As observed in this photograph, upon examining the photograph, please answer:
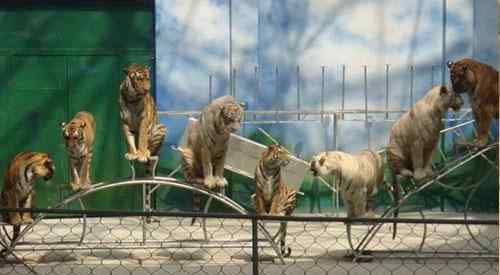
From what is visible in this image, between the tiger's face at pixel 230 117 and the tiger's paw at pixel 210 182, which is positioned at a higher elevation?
the tiger's face at pixel 230 117

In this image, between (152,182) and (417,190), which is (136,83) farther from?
(417,190)

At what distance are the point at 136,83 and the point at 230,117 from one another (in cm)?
Answer: 76

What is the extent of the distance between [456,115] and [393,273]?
2925 mm

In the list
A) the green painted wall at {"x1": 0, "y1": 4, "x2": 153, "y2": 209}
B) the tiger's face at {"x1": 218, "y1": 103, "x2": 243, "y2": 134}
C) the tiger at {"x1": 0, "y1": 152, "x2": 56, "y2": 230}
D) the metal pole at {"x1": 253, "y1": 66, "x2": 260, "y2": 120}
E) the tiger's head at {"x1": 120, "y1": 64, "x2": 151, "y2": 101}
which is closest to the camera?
the tiger's face at {"x1": 218, "y1": 103, "x2": 243, "y2": 134}

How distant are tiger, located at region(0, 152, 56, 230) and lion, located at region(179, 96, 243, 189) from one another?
1.04 meters

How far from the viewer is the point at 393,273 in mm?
6926

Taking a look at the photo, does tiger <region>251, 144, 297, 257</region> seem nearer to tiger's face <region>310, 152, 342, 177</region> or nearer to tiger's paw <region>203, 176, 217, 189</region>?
tiger's face <region>310, 152, 342, 177</region>

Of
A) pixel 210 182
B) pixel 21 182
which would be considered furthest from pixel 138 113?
pixel 21 182

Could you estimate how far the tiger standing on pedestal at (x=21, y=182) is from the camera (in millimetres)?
7031

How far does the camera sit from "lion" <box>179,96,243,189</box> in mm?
6965

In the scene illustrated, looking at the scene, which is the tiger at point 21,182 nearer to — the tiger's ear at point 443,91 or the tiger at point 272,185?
the tiger at point 272,185

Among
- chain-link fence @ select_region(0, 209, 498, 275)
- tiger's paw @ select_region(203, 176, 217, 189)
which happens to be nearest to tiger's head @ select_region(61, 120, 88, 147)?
chain-link fence @ select_region(0, 209, 498, 275)

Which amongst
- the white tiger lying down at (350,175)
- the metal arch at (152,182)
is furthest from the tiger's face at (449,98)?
the metal arch at (152,182)

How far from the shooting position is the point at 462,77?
7.05 metres
